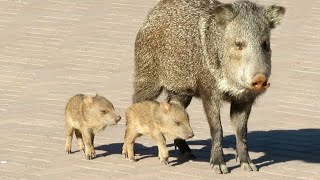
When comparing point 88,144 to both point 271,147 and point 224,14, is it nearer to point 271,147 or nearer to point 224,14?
point 224,14

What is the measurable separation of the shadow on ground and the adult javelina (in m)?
0.27

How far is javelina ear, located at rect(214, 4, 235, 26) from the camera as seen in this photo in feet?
32.4

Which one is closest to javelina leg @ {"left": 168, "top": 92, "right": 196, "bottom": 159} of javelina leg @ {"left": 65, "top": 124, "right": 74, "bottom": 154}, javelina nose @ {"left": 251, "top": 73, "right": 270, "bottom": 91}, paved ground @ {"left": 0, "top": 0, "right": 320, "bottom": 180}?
paved ground @ {"left": 0, "top": 0, "right": 320, "bottom": 180}

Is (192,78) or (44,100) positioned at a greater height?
(192,78)

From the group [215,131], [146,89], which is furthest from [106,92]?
[215,131]

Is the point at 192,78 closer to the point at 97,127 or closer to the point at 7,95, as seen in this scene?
the point at 97,127

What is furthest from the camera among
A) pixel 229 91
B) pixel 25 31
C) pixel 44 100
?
pixel 25 31

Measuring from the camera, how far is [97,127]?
10422 mm

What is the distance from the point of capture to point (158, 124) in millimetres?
10172

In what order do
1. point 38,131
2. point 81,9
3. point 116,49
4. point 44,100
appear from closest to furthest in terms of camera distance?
point 38,131, point 44,100, point 116,49, point 81,9

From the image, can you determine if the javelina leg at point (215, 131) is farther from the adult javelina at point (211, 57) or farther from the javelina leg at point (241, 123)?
the javelina leg at point (241, 123)

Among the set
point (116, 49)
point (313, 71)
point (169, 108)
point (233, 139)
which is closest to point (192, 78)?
point (169, 108)

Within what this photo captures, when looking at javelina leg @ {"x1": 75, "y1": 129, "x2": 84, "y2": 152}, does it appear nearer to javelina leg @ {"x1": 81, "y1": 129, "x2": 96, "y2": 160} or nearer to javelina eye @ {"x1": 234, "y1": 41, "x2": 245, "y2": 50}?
javelina leg @ {"x1": 81, "y1": 129, "x2": 96, "y2": 160}

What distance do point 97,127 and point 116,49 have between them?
462 centimetres
